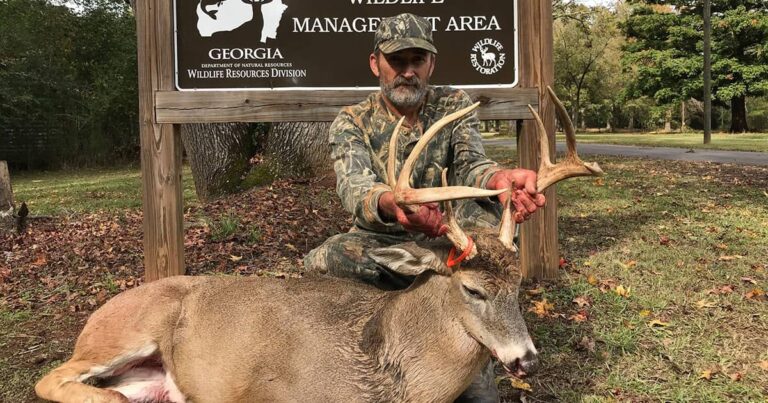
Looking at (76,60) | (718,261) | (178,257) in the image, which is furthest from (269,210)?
(76,60)

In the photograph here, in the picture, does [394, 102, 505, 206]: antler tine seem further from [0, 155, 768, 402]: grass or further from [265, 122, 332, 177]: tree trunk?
[265, 122, 332, 177]: tree trunk

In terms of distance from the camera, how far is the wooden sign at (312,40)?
211 inches

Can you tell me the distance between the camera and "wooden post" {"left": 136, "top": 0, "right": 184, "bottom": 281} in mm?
5270

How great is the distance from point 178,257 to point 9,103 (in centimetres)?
2103

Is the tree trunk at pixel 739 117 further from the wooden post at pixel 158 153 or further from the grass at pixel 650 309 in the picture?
the wooden post at pixel 158 153

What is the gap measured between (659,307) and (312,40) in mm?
3590

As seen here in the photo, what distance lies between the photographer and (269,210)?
8.52 meters

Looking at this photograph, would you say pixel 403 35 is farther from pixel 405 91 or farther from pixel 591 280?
pixel 591 280

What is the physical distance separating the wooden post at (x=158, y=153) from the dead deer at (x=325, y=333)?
161cm

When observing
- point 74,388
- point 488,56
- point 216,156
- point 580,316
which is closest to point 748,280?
point 580,316

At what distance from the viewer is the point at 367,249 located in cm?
404

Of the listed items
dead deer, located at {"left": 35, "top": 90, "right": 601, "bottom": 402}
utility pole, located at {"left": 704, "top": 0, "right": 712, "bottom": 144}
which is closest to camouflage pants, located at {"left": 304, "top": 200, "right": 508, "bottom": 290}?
dead deer, located at {"left": 35, "top": 90, "right": 601, "bottom": 402}

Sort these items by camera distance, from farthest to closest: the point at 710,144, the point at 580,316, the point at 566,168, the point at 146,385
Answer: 1. the point at 710,144
2. the point at 580,316
3. the point at 146,385
4. the point at 566,168

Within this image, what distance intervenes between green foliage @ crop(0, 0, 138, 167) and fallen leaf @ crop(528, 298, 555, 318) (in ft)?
73.3
